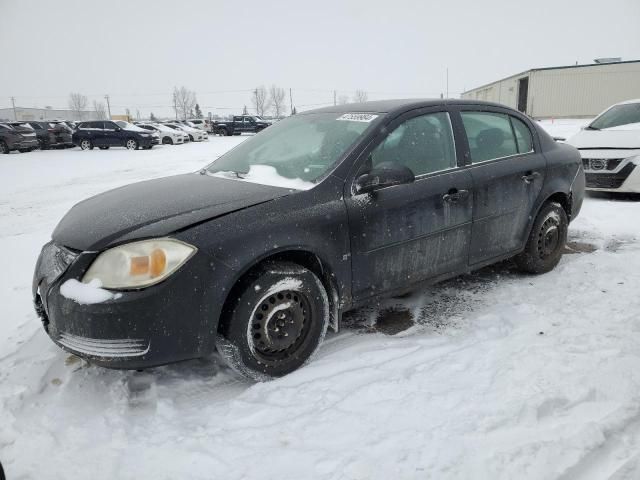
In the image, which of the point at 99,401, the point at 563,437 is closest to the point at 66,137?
the point at 99,401

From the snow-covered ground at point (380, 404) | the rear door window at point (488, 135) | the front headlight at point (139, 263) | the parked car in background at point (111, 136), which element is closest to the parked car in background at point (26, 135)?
the parked car in background at point (111, 136)

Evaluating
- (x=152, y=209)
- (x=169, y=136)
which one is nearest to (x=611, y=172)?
(x=152, y=209)

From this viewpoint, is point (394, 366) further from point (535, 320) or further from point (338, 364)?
point (535, 320)

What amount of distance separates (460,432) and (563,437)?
451mm

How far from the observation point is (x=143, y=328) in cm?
221

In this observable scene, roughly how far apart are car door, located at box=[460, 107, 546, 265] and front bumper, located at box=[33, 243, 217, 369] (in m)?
2.16

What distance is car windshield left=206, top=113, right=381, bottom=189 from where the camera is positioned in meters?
2.95

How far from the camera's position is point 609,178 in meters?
6.96

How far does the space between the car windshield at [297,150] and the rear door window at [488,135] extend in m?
0.89

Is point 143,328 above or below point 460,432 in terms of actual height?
above

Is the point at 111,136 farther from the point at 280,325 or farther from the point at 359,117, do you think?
the point at 280,325

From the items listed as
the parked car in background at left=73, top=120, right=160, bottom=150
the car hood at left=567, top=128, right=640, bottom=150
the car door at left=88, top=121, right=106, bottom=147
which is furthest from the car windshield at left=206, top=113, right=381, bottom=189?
the car door at left=88, top=121, right=106, bottom=147

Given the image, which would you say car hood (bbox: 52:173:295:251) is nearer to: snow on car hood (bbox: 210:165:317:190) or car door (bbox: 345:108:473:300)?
snow on car hood (bbox: 210:165:317:190)

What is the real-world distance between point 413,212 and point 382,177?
404 millimetres
